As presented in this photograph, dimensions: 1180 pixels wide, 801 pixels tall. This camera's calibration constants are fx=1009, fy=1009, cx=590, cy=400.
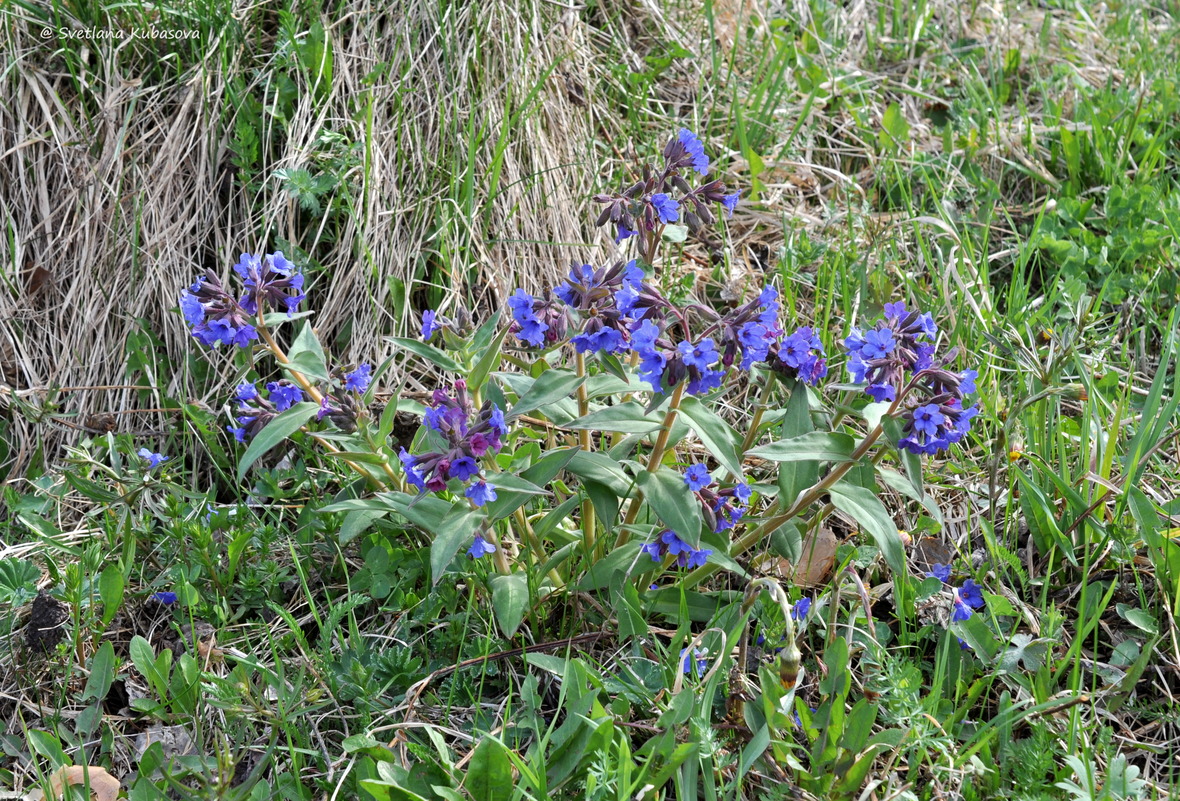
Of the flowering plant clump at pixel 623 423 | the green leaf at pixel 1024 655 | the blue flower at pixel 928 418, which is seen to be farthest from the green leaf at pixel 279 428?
the green leaf at pixel 1024 655

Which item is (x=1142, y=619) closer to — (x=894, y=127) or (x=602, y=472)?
(x=602, y=472)

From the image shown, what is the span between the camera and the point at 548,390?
1.80 metres

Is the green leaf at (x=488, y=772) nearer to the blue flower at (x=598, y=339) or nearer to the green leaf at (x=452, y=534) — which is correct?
the green leaf at (x=452, y=534)

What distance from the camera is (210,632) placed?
229 cm

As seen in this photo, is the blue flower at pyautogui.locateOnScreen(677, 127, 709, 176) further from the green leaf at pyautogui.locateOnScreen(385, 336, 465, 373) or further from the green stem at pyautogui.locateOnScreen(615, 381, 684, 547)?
the green leaf at pyautogui.locateOnScreen(385, 336, 465, 373)

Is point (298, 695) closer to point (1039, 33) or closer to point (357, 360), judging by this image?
point (357, 360)

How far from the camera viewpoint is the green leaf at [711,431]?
1.75m

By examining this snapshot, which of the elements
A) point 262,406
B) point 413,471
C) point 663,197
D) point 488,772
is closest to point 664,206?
point 663,197

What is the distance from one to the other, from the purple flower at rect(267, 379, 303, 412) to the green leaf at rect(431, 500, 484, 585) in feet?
1.50

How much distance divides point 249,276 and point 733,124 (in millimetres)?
2018

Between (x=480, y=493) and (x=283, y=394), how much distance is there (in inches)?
22.0

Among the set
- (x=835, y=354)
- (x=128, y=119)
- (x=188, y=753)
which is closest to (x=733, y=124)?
(x=835, y=354)

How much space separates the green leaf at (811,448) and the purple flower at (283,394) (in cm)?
95

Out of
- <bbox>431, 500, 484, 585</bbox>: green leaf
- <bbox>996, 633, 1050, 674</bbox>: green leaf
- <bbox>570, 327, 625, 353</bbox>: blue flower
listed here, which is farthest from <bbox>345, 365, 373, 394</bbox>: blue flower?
<bbox>996, 633, 1050, 674</bbox>: green leaf
